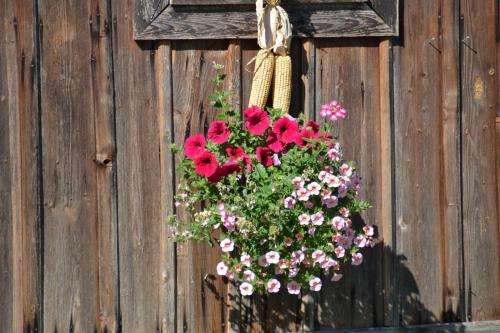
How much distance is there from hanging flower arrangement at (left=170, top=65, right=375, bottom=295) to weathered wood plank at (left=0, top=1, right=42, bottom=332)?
2.27ft

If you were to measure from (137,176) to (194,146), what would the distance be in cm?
43

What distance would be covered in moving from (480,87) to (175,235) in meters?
1.66

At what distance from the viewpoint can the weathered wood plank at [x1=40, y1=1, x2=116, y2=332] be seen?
3.34 m

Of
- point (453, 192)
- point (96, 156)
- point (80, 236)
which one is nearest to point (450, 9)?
point (453, 192)

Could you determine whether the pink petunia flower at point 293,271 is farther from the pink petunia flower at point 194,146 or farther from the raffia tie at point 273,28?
the raffia tie at point 273,28

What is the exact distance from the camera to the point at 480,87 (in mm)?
Result: 3611

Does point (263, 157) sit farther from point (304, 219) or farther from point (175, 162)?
point (175, 162)

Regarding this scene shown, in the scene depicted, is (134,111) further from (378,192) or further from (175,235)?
(378,192)

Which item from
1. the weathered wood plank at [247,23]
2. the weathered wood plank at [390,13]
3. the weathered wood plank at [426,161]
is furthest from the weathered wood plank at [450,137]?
the weathered wood plank at [247,23]

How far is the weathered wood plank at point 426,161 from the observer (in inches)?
140

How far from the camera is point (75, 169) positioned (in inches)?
132

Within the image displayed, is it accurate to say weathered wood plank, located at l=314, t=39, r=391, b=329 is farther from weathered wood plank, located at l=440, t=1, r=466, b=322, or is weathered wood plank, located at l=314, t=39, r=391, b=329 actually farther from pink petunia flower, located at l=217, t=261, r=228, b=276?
pink petunia flower, located at l=217, t=261, r=228, b=276

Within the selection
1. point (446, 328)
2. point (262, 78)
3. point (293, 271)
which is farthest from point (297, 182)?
point (446, 328)

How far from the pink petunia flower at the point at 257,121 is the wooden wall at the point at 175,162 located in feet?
1.04
